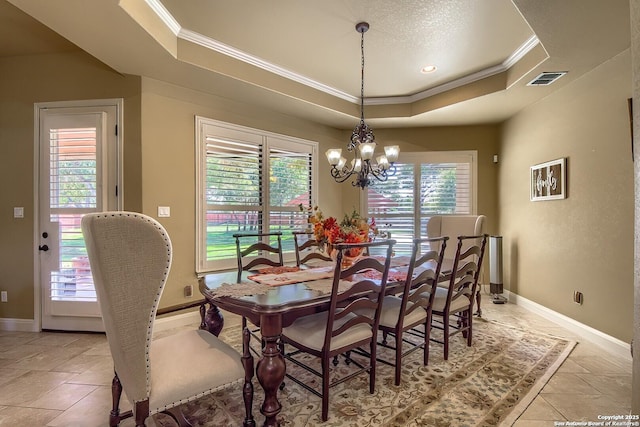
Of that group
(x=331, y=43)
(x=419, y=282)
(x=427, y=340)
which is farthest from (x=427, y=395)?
(x=331, y=43)

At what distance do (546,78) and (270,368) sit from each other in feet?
12.2

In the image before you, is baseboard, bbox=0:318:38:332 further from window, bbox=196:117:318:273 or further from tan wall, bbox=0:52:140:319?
window, bbox=196:117:318:273

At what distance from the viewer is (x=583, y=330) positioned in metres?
3.10

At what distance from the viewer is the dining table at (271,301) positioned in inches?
63.1

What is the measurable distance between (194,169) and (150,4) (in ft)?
5.23

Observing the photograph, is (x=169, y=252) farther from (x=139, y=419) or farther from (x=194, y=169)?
(x=194, y=169)

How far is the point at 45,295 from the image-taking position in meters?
3.25

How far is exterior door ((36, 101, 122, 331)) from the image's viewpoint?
3.18 metres

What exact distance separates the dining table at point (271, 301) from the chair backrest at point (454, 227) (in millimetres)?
1678

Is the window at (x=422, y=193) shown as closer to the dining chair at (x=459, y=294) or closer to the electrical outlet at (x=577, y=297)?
the electrical outlet at (x=577, y=297)

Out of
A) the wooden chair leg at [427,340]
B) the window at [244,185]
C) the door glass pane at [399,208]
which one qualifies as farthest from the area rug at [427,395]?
the door glass pane at [399,208]

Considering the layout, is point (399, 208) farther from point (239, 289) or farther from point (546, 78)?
point (239, 289)

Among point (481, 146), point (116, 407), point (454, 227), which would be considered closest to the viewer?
point (116, 407)

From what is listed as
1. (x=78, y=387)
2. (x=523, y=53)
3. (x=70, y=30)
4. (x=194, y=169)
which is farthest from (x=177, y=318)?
(x=523, y=53)
